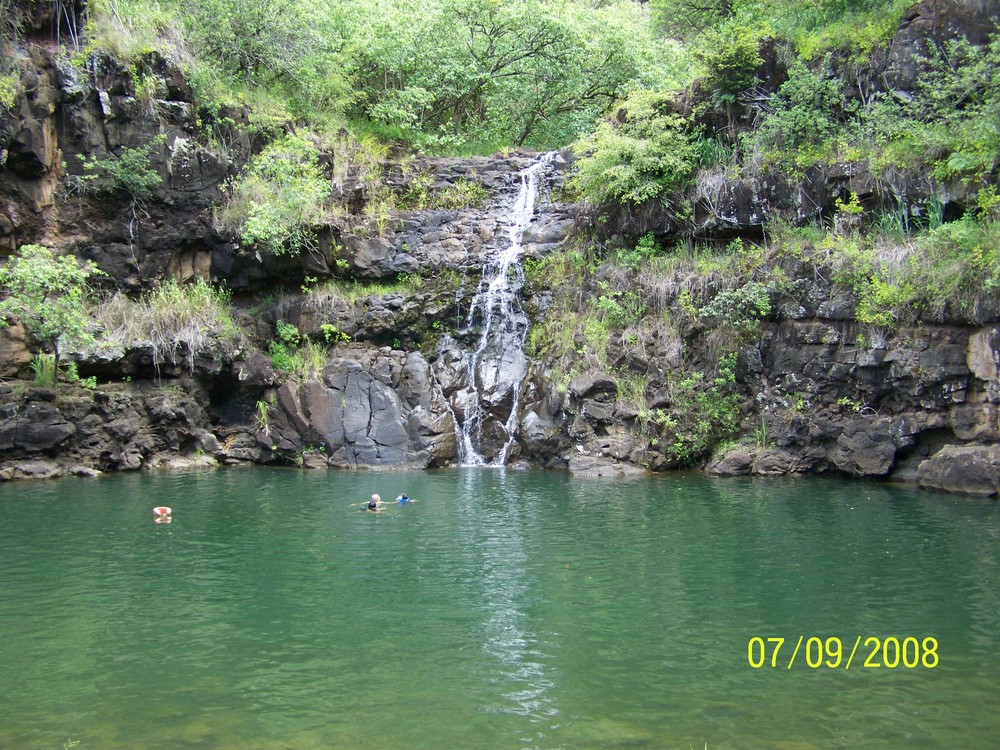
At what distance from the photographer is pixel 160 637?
335 inches

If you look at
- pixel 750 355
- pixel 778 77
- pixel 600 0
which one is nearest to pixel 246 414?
pixel 750 355

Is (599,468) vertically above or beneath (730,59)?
beneath

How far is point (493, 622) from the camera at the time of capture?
354 inches

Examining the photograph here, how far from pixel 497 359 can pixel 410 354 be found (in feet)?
8.38

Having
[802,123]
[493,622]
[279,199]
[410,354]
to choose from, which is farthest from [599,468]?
[279,199]

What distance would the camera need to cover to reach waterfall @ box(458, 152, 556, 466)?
22.9 meters

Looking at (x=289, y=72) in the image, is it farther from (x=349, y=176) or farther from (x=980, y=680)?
(x=980, y=680)

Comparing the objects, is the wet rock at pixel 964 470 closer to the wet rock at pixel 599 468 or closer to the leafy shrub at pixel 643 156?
the wet rock at pixel 599 468

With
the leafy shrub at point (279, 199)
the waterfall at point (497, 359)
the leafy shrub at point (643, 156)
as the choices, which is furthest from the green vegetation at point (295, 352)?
the leafy shrub at point (643, 156)

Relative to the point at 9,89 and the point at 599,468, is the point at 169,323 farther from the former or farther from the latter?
the point at 599,468

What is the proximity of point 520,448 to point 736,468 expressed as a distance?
593cm

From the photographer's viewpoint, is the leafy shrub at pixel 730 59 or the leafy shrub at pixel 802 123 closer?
the leafy shrub at pixel 802 123
